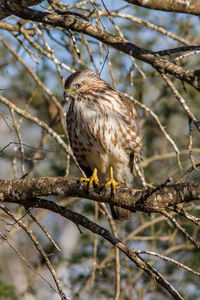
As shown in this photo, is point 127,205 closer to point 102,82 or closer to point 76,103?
point 76,103

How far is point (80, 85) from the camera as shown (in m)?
4.42

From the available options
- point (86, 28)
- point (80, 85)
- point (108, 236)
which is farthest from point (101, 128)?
point (108, 236)

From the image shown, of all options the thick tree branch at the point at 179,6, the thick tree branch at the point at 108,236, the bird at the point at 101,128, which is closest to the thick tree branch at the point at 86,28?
the thick tree branch at the point at 179,6

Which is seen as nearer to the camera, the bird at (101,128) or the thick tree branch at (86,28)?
the thick tree branch at (86,28)

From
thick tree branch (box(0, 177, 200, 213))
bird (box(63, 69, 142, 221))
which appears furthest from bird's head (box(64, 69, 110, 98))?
thick tree branch (box(0, 177, 200, 213))

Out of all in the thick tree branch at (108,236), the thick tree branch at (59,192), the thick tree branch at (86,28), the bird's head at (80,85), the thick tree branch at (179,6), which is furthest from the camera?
the bird's head at (80,85)

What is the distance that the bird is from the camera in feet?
13.5

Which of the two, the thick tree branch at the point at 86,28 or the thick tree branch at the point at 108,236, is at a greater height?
the thick tree branch at the point at 86,28

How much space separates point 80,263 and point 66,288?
520 millimetres

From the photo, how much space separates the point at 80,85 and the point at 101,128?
1.96 feet

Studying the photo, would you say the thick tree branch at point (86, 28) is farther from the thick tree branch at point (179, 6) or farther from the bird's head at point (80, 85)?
the bird's head at point (80, 85)

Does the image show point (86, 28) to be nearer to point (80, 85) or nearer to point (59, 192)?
point (80, 85)

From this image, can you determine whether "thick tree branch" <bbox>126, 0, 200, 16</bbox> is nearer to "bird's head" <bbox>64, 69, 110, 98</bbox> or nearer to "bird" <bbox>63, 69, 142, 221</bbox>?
"bird" <bbox>63, 69, 142, 221</bbox>

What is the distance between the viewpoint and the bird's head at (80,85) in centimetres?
438
